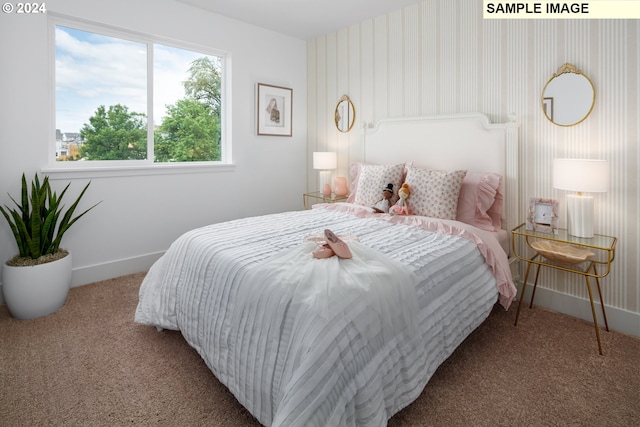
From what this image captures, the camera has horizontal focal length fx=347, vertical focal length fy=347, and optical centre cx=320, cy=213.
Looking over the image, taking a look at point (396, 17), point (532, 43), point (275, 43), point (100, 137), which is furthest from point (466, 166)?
point (100, 137)

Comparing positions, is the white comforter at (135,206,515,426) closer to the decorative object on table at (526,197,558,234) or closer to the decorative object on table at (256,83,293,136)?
the decorative object on table at (526,197,558,234)

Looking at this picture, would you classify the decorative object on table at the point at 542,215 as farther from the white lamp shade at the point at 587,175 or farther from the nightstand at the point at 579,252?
the white lamp shade at the point at 587,175

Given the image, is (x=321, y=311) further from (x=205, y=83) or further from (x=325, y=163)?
(x=205, y=83)

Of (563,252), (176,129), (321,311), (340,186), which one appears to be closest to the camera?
(321,311)

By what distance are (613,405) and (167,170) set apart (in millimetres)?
3739

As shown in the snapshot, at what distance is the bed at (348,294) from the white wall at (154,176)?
4.12 ft

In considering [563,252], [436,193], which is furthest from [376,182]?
[563,252]

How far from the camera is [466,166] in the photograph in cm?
301

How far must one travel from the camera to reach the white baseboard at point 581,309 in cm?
233

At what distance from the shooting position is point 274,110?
4293 millimetres

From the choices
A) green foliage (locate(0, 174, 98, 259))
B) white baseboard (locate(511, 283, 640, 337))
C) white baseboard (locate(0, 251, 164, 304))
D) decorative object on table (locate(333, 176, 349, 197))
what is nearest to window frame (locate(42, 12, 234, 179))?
green foliage (locate(0, 174, 98, 259))

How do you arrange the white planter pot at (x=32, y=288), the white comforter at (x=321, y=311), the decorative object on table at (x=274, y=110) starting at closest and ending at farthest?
the white comforter at (x=321, y=311) → the white planter pot at (x=32, y=288) → the decorative object on table at (x=274, y=110)

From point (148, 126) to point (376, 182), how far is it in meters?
2.32

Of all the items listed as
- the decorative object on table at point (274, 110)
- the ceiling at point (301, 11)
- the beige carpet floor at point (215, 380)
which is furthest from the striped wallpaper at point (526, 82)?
the decorative object on table at point (274, 110)
